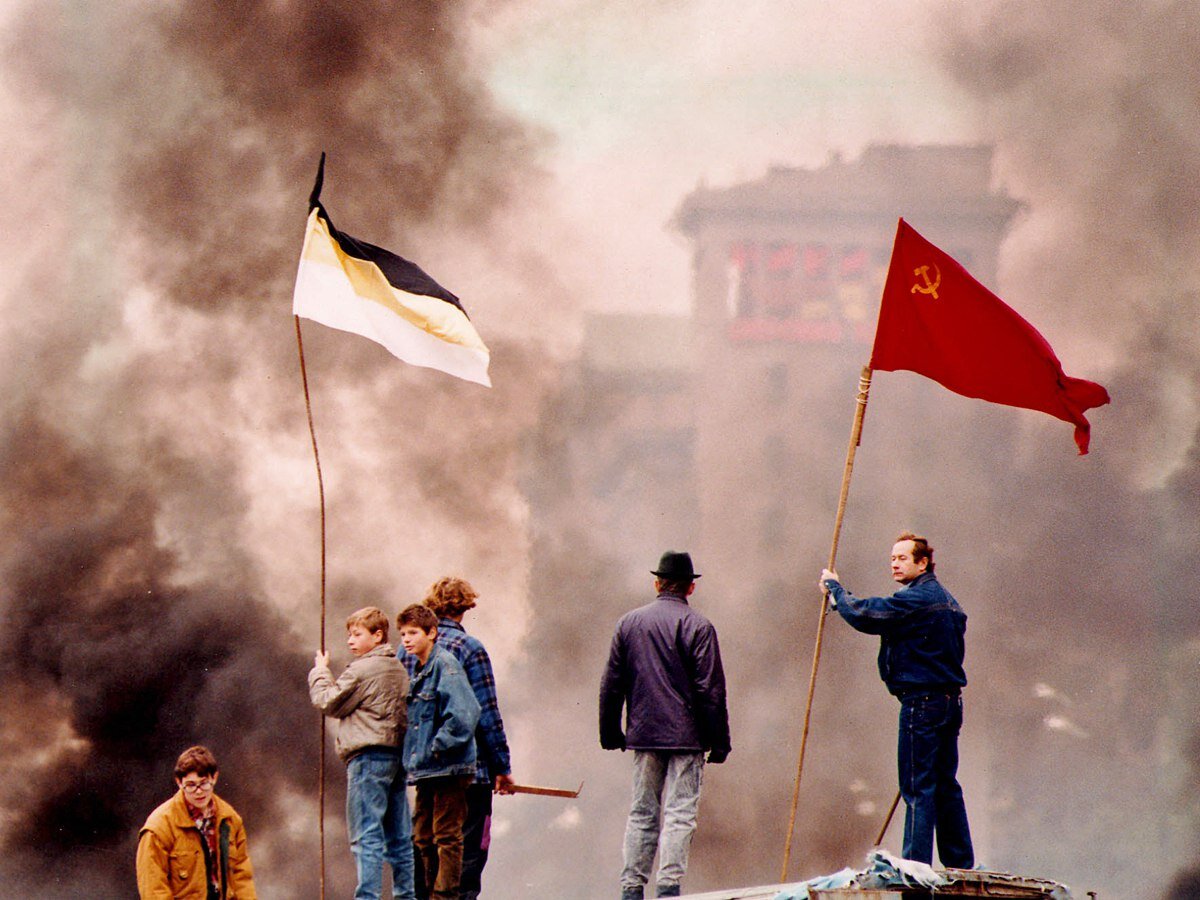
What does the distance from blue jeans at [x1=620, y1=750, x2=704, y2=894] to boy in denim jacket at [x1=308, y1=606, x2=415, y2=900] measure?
112 centimetres

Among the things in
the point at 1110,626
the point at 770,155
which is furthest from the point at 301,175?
the point at 1110,626

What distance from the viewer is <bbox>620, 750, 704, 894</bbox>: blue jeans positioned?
26.4 feet

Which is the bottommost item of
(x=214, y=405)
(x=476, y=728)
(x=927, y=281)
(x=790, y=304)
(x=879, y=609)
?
(x=476, y=728)

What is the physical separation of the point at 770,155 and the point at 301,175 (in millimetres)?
5747

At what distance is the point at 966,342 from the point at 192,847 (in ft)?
16.5

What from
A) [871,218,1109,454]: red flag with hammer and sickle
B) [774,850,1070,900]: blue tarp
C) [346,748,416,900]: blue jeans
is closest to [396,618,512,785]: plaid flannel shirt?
[346,748,416,900]: blue jeans

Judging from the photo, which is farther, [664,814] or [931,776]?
[664,814]

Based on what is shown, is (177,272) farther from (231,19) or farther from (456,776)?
(456,776)

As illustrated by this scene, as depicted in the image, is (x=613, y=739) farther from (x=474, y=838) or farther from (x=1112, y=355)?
(x=1112, y=355)

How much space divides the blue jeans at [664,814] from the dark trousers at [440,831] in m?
0.84

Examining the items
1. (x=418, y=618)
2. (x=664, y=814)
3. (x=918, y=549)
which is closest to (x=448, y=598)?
(x=418, y=618)

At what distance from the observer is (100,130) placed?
18.4 m

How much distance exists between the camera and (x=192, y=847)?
679 centimetres

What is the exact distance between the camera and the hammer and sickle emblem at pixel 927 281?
914cm
